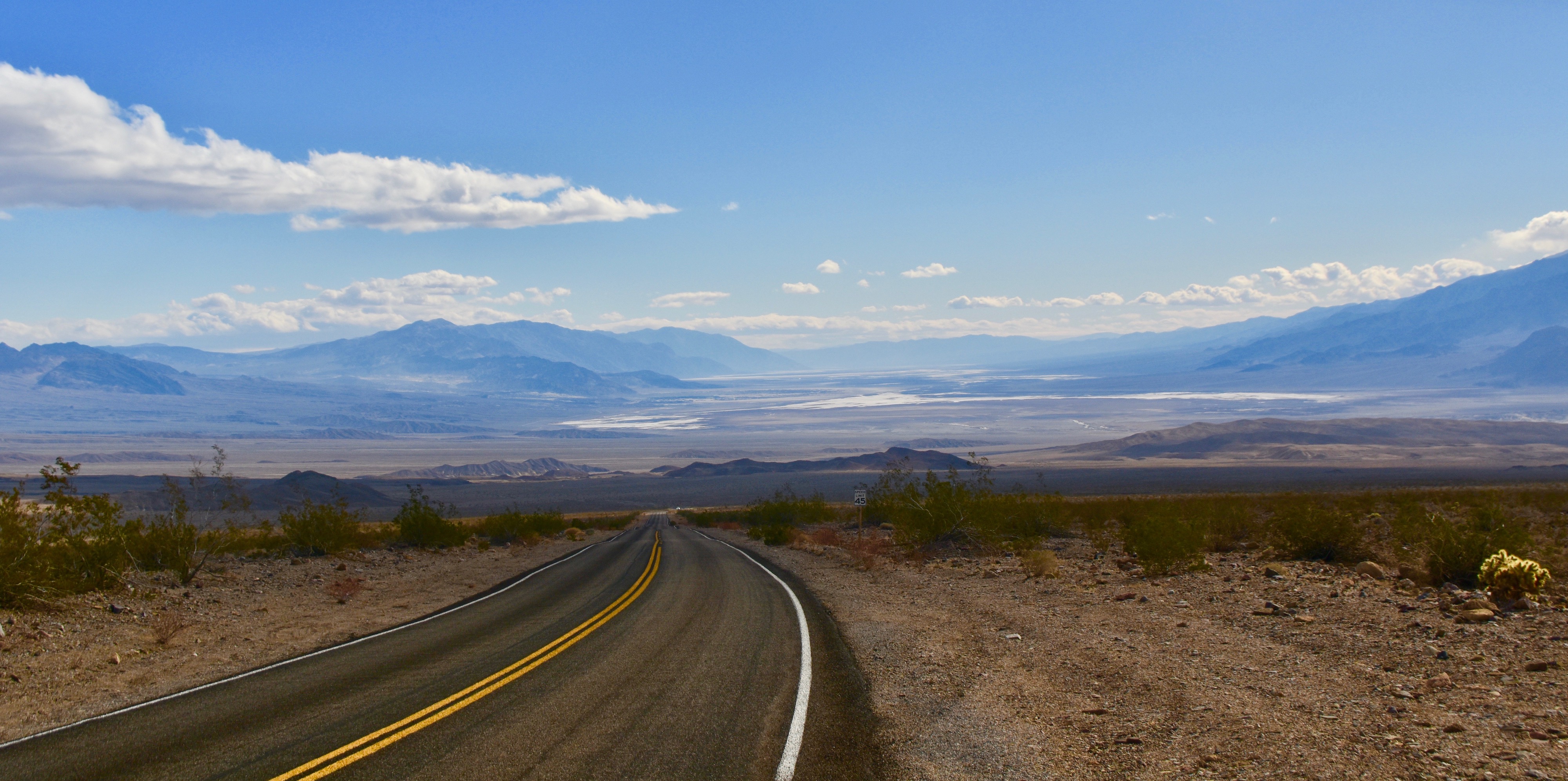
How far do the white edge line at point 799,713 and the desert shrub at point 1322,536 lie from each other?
10475 millimetres

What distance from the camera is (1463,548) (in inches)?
471

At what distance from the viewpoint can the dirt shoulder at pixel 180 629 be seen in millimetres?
8359

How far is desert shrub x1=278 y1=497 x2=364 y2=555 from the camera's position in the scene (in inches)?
862

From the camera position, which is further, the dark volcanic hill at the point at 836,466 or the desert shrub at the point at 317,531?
the dark volcanic hill at the point at 836,466

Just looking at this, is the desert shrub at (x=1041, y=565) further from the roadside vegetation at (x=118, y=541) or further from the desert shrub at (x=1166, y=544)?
the roadside vegetation at (x=118, y=541)

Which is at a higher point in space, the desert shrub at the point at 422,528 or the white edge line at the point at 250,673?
the white edge line at the point at 250,673

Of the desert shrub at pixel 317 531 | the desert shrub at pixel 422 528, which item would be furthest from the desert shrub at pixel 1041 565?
the desert shrub at pixel 422 528

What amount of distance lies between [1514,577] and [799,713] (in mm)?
9876

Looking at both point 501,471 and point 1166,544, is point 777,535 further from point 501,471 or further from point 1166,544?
point 501,471

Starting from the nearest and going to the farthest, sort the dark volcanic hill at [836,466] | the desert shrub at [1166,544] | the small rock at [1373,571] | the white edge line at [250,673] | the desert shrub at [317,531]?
the white edge line at [250,673]
the small rock at [1373,571]
the desert shrub at [1166,544]
the desert shrub at [317,531]
the dark volcanic hill at [836,466]

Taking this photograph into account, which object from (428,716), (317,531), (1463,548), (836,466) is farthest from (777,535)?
(836,466)

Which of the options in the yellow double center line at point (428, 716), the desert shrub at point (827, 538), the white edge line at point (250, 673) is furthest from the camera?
the desert shrub at point (827, 538)

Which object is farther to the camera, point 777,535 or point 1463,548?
point 777,535

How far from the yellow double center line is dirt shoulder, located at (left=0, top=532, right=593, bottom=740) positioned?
2.99 m
